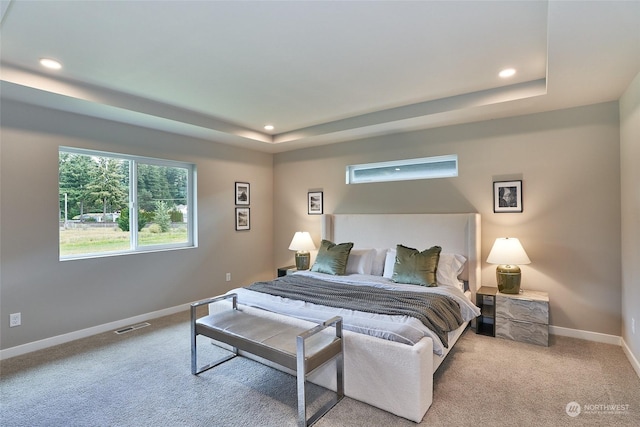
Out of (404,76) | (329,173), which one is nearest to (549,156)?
(404,76)

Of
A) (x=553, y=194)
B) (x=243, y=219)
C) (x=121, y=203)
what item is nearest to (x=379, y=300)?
(x=553, y=194)

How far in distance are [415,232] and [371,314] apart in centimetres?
187

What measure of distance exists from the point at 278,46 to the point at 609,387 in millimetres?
3652

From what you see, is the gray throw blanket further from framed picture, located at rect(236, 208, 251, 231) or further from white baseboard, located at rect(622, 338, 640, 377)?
framed picture, located at rect(236, 208, 251, 231)

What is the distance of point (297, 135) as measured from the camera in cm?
480

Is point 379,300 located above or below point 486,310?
above

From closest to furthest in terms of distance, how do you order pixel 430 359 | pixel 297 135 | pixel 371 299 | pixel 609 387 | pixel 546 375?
pixel 430 359, pixel 609 387, pixel 546 375, pixel 371 299, pixel 297 135

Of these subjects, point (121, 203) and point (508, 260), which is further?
point (121, 203)

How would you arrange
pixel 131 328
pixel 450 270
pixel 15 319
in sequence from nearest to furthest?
1. pixel 15 319
2. pixel 450 270
3. pixel 131 328

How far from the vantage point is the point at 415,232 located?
411cm

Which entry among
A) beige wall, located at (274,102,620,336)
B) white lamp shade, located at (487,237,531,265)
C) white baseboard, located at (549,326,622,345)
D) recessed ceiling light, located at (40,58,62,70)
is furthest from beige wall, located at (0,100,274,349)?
white baseboard, located at (549,326,622,345)

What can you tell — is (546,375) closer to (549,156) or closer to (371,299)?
(371,299)

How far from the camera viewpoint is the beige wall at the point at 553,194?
3180 millimetres

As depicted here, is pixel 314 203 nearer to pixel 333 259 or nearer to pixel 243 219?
pixel 243 219
